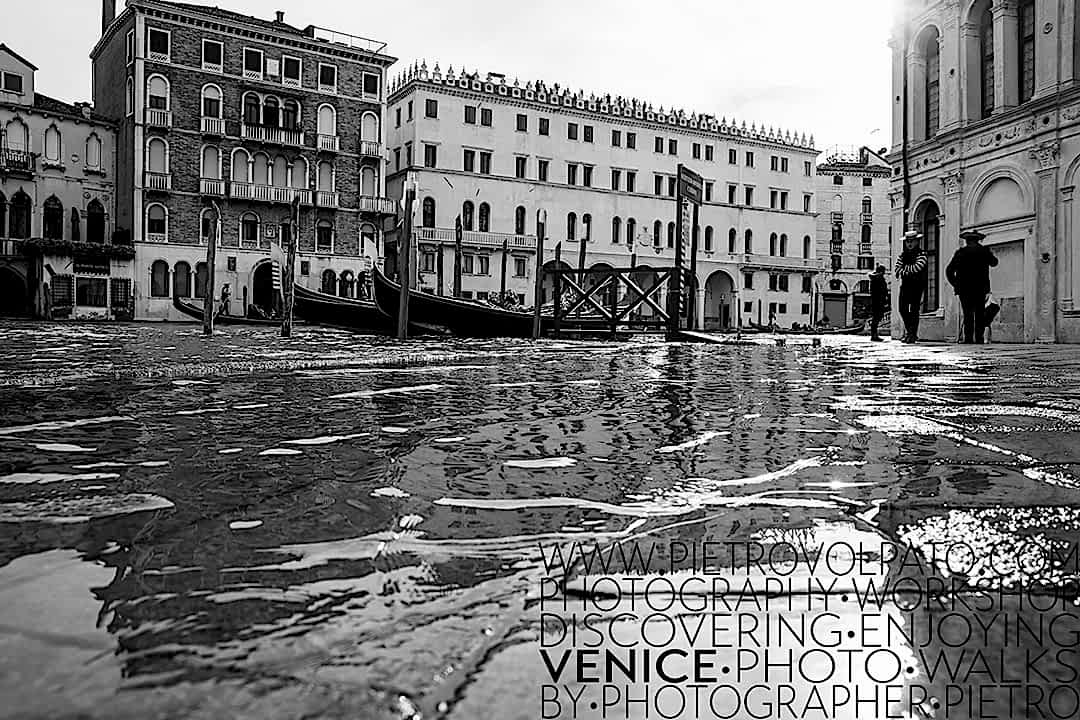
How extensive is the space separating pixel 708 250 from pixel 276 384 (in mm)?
54429

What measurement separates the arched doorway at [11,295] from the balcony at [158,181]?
21.2ft

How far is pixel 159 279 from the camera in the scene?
39.4 metres

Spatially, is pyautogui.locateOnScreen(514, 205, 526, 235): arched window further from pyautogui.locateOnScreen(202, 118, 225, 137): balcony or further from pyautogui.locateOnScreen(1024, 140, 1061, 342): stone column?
pyautogui.locateOnScreen(1024, 140, 1061, 342): stone column

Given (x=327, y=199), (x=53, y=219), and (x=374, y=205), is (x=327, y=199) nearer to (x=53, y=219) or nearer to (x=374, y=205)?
(x=374, y=205)

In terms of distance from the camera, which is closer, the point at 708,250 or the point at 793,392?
the point at 793,392

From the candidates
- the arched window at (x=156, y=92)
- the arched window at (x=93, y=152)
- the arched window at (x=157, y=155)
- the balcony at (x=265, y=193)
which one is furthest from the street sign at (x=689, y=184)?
the arched window at (x=93, y=152)

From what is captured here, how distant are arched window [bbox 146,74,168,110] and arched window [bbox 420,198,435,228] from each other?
13.3 m

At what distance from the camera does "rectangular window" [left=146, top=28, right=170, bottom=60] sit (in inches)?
1522

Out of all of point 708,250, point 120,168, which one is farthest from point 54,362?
point 708,250

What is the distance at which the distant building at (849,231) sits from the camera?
216 feet

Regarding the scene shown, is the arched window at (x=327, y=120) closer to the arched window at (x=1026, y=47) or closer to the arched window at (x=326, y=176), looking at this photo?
the arched window at (x=326, y=176)

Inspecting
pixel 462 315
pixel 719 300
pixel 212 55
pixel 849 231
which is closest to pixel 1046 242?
pixel 462 315

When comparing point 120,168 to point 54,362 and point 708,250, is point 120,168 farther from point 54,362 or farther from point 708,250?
point 54,362

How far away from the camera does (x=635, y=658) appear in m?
1.02
